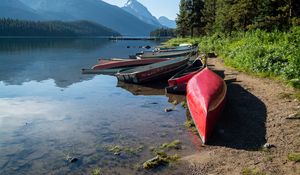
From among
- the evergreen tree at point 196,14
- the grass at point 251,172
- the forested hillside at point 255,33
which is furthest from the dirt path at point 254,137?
the evergreen tree at point 196,14

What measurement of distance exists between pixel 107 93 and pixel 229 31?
42071mm

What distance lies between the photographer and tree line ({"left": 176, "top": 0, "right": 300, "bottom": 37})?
36594mm

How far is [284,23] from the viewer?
124 ft

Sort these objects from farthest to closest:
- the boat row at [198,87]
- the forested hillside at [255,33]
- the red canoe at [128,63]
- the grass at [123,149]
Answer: the red canoe at [128,63], the forested hillside at [255,33], the boat row at [198,87], the grass at [123,149]

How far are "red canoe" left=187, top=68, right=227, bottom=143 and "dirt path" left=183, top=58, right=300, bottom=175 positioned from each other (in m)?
0.47

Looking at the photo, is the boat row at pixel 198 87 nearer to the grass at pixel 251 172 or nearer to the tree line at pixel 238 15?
the grass at pixel 251 172

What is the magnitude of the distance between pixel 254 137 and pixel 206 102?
7.34 ft

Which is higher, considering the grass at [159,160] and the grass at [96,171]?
the grass at [159,160]

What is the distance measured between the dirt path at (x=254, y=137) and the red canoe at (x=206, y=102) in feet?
1.53

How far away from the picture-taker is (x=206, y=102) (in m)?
12.2

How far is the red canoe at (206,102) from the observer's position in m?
11.3

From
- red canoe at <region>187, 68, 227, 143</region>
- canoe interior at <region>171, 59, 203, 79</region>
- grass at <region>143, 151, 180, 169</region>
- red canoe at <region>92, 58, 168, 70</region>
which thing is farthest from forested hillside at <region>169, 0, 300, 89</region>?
grass at <region>143, 151, 180, 169</region>

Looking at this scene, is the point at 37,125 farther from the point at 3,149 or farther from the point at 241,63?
the point at 241,63

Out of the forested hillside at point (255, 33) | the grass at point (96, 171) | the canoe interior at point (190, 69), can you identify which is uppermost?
the forested hillside at point (255, 33)
